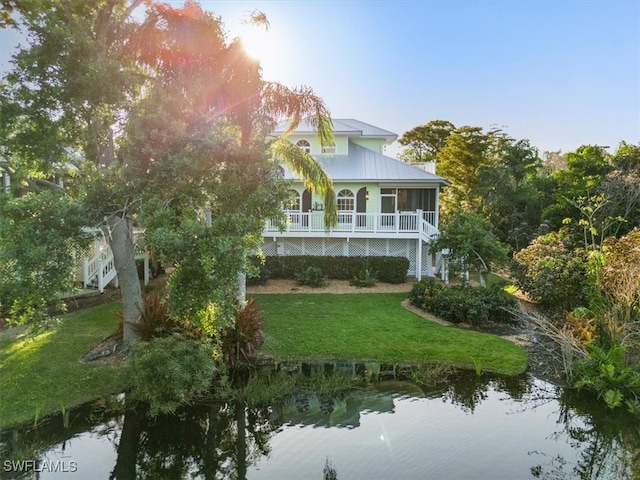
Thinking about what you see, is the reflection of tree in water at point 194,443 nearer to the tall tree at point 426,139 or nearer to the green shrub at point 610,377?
the green shrub at point 610,377

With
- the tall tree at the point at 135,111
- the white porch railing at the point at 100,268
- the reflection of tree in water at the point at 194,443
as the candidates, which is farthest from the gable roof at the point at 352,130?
the reflection of tree in water at the point at 194,443

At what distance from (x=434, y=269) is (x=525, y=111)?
8.39 meters

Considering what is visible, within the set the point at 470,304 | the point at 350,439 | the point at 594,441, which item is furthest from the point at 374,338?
the point at 594,441

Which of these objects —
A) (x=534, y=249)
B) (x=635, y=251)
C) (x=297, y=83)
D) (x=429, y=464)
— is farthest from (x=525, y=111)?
(x=429, y=464)

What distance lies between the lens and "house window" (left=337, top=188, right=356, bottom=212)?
20547 mm

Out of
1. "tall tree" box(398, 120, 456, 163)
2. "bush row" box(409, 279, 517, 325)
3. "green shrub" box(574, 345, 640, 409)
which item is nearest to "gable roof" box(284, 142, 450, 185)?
"bush row" box(409, 279, 517, 325)

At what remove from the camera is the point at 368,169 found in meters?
20.4

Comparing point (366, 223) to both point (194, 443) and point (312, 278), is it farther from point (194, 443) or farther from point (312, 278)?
point (194, 443)

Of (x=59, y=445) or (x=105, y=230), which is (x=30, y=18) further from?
(x=59, y=445)

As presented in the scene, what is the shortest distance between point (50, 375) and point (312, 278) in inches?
414

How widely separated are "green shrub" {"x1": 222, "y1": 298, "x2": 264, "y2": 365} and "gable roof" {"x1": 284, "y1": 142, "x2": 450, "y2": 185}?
9686 mm

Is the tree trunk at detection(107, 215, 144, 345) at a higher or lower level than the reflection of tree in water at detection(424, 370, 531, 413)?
higher

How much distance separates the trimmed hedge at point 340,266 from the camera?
59.2ft

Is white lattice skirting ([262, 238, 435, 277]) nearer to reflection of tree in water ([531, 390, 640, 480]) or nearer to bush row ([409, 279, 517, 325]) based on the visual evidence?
bush row ([409, 279, 517, 325])
